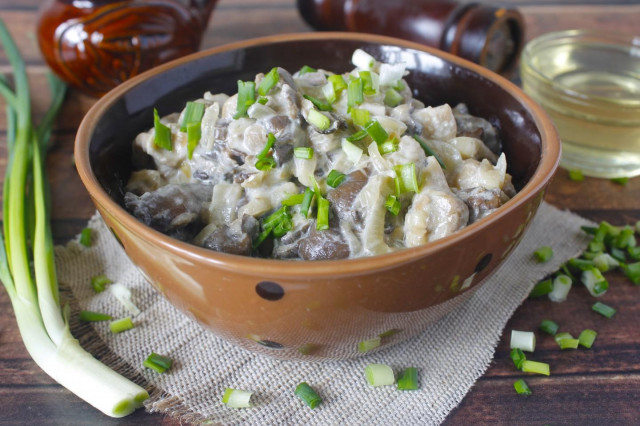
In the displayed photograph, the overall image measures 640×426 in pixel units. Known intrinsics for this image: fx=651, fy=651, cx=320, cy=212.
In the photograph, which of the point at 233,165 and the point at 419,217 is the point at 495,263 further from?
the point at 233,165

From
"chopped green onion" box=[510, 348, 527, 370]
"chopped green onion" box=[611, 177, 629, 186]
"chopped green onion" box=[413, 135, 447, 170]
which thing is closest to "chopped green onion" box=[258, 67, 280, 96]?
"chopped green onion" box=[413, 135, 447, 170]

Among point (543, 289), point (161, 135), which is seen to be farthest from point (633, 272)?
point (161, 135)

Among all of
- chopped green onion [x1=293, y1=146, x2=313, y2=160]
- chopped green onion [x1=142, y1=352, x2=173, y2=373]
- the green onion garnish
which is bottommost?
chopped green onion [x1=142, y1=352, x2=173, y2=373]

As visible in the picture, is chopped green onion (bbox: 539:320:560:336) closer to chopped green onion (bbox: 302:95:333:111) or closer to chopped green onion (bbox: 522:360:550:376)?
chopped green onion (bbox: 522:360:550:376)

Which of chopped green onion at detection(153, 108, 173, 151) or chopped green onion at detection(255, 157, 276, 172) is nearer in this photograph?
chopped green onion at detection(255, 157, 276, 172)

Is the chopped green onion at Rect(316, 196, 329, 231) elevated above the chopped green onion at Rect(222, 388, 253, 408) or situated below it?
above

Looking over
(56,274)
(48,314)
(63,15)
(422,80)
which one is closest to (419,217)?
(422,80)
